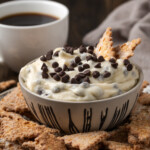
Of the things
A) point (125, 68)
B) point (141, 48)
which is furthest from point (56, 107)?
point (141, 48)

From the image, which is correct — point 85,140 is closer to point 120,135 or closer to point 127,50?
point 120,135

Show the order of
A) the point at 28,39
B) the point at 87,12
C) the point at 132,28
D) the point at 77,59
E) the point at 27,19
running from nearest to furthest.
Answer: the point at 77,59
the point at 28,39
the point at 27,19
the point at 132,28
the point at 87,12

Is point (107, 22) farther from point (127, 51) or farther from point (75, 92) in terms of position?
point (75, 92)

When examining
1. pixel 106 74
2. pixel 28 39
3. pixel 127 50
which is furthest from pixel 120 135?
pixel 28 39

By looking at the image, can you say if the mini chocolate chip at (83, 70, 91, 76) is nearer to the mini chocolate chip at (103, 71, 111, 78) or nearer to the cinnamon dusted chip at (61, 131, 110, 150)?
the mini chocolate chip at (103, 71, 111, 78)

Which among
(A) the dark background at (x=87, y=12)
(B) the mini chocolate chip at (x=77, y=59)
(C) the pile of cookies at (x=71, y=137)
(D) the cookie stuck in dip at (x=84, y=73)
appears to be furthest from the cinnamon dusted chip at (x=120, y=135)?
(A) the dark background at (x=87, y=12)
